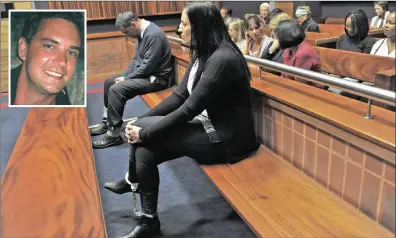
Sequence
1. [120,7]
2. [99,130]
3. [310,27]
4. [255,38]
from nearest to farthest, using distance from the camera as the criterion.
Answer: [255,38] < [99,130] < [310,27] < [120,7]

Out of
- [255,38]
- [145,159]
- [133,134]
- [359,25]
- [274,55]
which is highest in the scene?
[359,25]

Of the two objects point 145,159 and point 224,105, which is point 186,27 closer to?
point 224,105

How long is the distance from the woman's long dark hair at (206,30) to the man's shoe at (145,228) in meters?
0.75

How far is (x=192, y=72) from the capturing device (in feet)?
6.41

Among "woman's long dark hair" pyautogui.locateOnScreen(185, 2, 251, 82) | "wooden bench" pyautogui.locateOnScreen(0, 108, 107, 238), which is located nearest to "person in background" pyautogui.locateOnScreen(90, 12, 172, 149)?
"wooden bench" pyautogui.locateOnScreen(0, 108, 107, 238)

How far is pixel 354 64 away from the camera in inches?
78.7

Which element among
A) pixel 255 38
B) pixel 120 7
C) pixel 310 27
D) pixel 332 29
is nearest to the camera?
pixel 255 38

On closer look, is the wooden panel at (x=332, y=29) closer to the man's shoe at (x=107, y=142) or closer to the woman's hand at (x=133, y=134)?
the man's shoe at (x=107, y=142)

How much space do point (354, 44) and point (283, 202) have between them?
5.80 ft

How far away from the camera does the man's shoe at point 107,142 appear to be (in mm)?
3008

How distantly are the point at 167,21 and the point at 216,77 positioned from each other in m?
5.99

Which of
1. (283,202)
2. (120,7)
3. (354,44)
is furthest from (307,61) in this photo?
(120,7)

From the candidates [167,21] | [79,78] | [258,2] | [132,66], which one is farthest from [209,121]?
[258,2]

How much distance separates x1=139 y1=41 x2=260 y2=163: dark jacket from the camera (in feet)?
5.43
